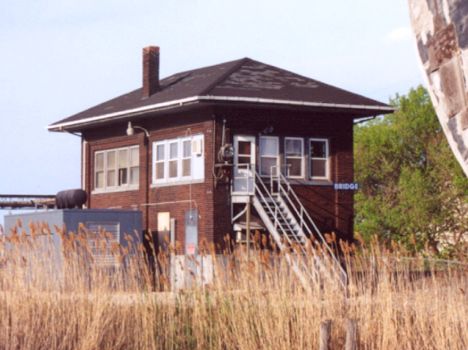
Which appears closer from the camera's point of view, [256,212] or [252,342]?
[252,342]

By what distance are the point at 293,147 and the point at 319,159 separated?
52.2 inches

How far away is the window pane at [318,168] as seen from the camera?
37.2 meters

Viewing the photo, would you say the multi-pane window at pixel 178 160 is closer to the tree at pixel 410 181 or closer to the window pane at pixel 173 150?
the window pane at pixel 173 150

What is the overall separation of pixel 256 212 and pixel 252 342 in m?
23.6

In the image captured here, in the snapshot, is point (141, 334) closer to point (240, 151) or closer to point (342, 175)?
point (240, 151)

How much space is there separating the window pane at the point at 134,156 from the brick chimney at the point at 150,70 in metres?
2.54

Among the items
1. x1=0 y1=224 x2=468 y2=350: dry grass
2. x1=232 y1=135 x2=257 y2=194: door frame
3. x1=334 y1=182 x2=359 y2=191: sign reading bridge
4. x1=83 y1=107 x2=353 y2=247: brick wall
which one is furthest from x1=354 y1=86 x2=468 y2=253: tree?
x1=0 y1=224 x2=468 y2=350: dry grass

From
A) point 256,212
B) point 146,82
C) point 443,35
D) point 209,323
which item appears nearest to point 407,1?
point 443,35

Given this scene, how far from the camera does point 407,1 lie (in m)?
2.31

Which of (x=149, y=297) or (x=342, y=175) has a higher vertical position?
(x=342, y=175)

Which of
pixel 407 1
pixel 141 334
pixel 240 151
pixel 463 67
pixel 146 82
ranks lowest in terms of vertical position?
pixel 141 334

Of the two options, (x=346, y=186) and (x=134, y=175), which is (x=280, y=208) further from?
(x=134, y=175)

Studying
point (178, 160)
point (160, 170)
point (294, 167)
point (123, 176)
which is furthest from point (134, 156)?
point (294, 167)

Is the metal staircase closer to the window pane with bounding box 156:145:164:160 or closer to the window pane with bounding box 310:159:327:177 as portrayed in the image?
the window pane with bounding box 310:159:327:177
